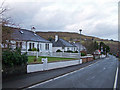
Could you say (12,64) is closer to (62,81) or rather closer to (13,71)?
(13,71)

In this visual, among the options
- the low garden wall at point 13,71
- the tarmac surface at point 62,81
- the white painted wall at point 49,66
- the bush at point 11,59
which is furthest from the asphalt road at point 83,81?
the white painted wall at point 49,66

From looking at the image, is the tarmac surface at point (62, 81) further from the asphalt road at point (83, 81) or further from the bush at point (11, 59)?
the bush at point (11, 59)

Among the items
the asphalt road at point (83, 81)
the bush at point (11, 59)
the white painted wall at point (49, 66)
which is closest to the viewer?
the asphalt road at point (83, 81)

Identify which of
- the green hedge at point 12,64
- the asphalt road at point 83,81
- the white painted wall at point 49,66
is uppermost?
the green hedge at point 12,64

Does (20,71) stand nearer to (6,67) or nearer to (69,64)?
(6,67)

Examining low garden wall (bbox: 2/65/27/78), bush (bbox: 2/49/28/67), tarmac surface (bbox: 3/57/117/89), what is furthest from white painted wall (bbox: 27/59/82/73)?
bush (bbox: 2/49/28/67)

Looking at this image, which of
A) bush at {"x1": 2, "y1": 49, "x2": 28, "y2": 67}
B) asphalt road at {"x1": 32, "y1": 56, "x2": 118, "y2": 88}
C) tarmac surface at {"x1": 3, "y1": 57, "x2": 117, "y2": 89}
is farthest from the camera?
bush at {"x1": 2, "y1": 49, "x2": 28, "y2": 67}

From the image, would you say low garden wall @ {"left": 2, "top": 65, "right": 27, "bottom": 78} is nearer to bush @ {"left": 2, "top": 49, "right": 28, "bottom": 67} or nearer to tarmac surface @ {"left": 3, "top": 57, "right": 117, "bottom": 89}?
bush @ {"left": 2, "top": 49, "right": 28, "bottom": 67}

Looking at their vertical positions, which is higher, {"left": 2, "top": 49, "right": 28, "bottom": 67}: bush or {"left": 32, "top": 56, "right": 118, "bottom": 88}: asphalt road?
{"left": 2, "top": 49, "right": 28, "bottom": 67}: bush

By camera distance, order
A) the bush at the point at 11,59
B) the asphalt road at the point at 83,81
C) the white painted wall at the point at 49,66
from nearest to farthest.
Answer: the asphalt road at the point at 83,81, the bush at the point at 11,59, the white painted wall at the point at 49,66

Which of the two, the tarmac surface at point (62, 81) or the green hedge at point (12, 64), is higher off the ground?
the green hedge at point (12, 64)

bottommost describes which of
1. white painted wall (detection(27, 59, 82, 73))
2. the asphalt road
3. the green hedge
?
the asphalt road

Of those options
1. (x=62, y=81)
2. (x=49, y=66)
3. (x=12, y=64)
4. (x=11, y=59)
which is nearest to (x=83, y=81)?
(x=62, y=81)

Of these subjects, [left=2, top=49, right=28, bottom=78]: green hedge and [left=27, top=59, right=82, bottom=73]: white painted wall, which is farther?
[left=27, top=59, right=82, bottom=73]: white painted wall
